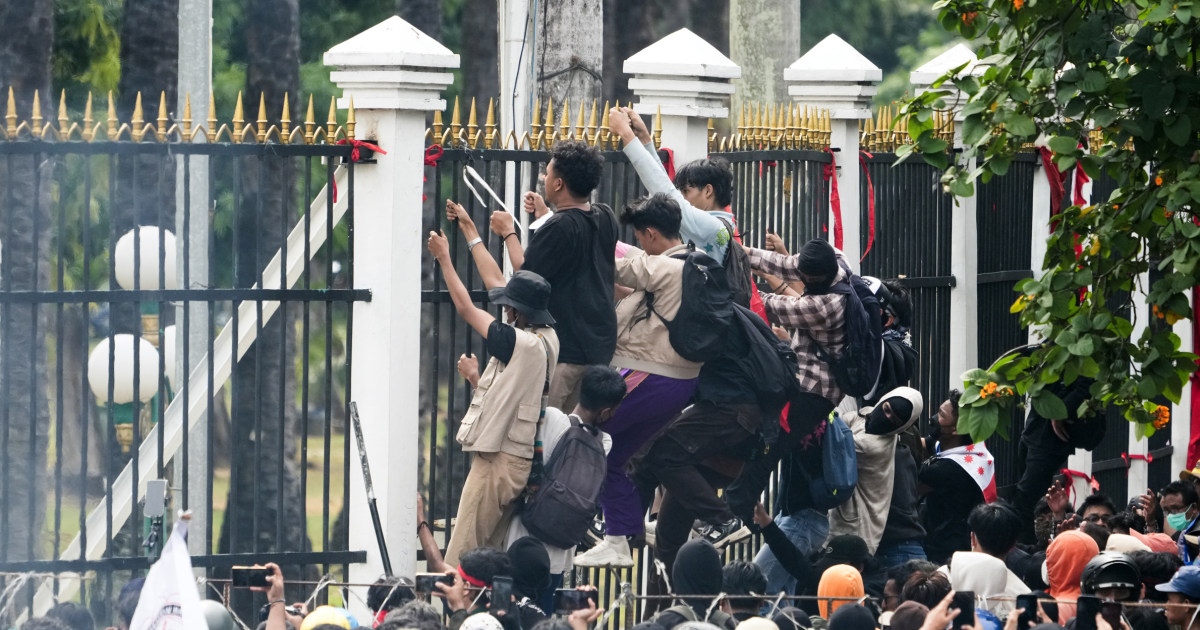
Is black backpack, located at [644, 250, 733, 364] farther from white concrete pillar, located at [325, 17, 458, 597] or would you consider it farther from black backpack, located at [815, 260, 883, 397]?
white concrete pillar, located at [325, 17, 458, 597]

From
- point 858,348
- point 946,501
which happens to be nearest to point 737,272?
point 858,348

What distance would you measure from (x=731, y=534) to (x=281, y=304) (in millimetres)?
2484

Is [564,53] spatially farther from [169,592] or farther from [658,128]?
[169,592]

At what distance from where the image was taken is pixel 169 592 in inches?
215

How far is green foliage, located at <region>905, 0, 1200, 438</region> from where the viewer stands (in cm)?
647

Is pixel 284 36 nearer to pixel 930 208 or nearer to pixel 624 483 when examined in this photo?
pixel 930 208

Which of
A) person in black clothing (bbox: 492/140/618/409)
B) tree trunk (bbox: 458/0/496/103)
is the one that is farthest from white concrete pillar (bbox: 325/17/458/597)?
tree trunk (bbox: 458/0/496/103)

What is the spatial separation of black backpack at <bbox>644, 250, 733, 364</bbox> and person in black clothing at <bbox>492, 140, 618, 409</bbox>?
0.93ft

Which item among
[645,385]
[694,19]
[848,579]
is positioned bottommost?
[848,579]

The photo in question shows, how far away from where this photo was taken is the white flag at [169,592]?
5391mm

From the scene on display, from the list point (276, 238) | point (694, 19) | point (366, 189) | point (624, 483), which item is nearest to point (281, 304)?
point (366, 189)

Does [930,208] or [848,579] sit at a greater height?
[930,208]

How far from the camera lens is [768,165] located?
9.66 meters

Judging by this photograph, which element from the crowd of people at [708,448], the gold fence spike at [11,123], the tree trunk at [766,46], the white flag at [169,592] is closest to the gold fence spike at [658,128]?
the crowd of people at [708,448]
